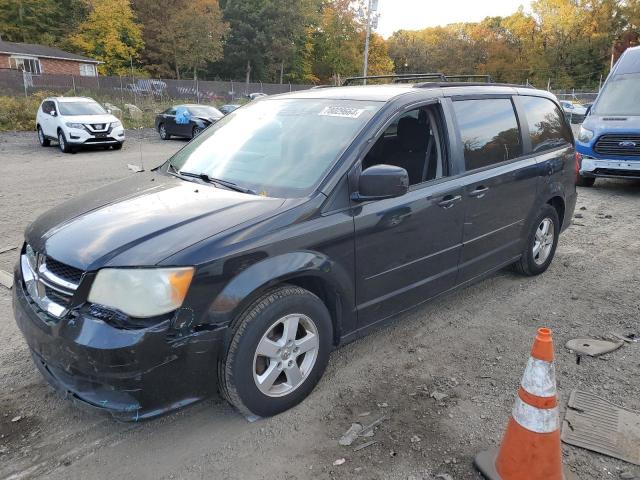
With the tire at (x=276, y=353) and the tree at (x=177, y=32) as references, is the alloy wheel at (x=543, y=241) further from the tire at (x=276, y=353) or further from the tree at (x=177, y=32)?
the tree at (x=177, y=32)

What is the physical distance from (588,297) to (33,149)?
16686 mm

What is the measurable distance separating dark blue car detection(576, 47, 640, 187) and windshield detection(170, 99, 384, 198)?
24.6 feet

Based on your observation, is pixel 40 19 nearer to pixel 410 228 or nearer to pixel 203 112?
pixel 203 112

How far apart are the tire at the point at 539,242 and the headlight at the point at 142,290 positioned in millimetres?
3528

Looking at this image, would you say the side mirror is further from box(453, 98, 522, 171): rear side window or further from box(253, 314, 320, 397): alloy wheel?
box(453, 98, 522, 171): rear side window

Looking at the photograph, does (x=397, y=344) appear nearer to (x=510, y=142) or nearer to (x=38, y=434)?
(x=510, y=142)

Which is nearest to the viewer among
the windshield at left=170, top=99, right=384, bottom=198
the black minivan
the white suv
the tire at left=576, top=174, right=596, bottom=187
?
the black minivan

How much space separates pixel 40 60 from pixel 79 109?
32.3 meters

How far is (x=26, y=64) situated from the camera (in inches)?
1633

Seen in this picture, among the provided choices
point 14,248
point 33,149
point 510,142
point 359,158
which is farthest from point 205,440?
point 33,149

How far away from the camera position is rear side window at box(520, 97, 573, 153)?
4723 mm

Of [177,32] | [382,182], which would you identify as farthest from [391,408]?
[177,32]

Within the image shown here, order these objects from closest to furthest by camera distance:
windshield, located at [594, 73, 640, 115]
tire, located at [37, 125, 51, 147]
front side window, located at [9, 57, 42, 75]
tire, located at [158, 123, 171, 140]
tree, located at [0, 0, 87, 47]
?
1. windshield, located at [594, 73, 640, 115]
2. tire, located at [37, 125, 51, 147]
3. tire, located at [158, 123, 171, 140]
4. front side window, located at [9, 57, 42, 75]
5. tree, located at [0, 0, 87, 47]

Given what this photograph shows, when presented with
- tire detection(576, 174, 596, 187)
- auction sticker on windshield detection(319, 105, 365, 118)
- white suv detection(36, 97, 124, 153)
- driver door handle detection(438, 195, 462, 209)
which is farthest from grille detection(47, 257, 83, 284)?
white suv detection(36, 97, 124, 153)
